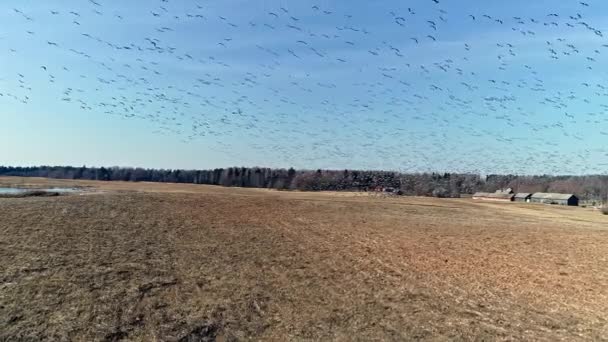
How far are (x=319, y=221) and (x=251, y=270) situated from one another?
64.6 ft

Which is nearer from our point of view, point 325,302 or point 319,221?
point 325,302

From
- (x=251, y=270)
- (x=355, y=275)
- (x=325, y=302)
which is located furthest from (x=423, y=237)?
(x=325, y=302)

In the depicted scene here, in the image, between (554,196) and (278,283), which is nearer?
(278,283)

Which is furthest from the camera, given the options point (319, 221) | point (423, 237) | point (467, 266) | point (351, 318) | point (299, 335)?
point (319, 221)

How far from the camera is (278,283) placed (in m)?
18.1

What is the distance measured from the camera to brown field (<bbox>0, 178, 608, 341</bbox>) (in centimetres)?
1358

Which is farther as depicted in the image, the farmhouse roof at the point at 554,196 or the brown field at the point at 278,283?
the farmhouse roof at the point at 554,196

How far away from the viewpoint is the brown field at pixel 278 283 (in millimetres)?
13578

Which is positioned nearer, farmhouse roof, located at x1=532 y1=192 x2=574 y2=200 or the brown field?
the brown field

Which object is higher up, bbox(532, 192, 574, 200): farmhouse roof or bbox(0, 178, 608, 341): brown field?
bbox(532, 192, 574, 200): farmhouse roof

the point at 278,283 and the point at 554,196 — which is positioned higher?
the point at 554,196

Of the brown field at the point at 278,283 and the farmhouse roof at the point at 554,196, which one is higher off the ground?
the farmhouse roof at the point at 554,196

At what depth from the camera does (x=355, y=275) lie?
65.5 ft

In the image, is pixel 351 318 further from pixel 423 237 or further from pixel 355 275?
pixel 423 237
